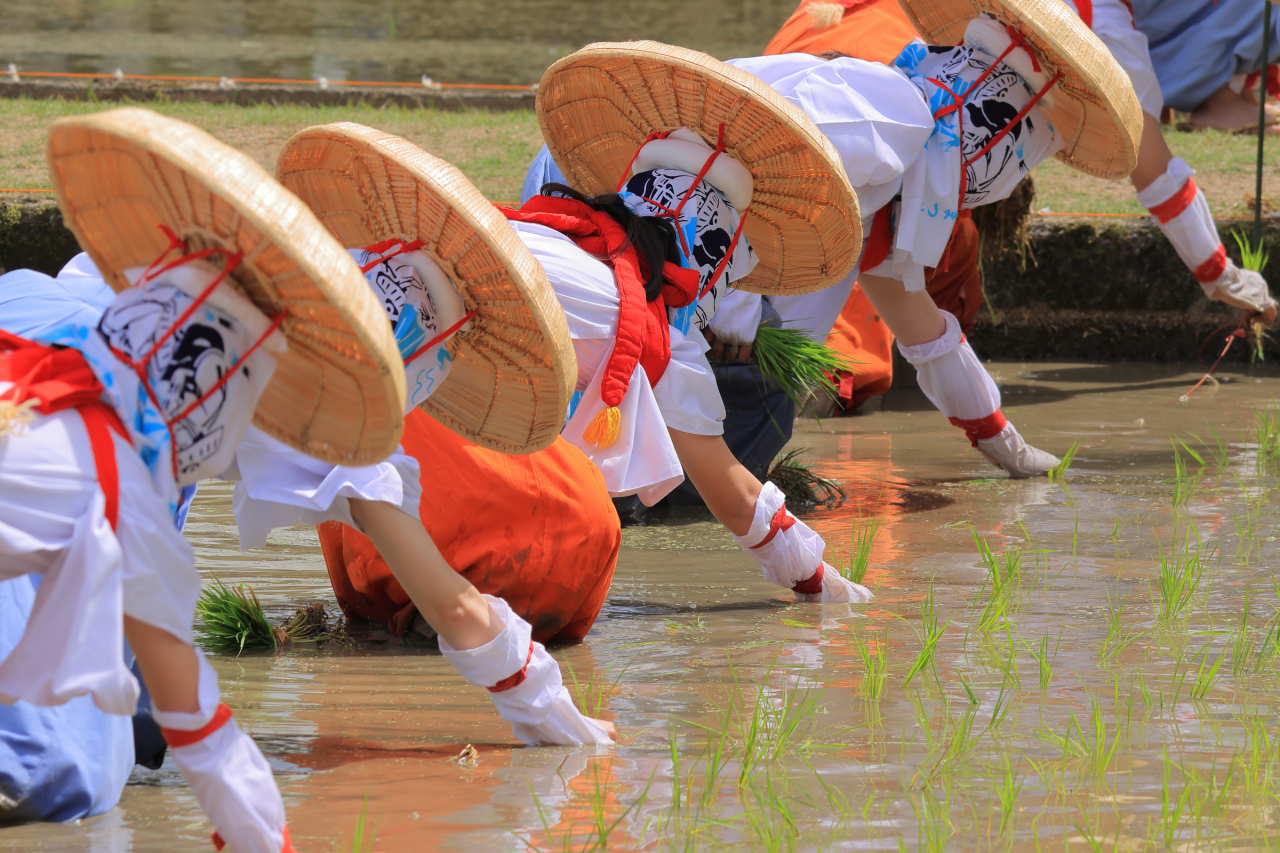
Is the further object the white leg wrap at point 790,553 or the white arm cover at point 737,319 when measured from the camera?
the white arm cover at point 737,319

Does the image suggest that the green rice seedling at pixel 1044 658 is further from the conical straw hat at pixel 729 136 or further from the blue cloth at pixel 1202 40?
the blue cloth at pixel 1202 40

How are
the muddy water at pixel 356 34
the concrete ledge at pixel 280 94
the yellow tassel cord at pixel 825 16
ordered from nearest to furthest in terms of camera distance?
the yellow tassel cord at pixel 825 16 < the concrete ledge at pixel 280 94 < the muddy water at pixel 356 34

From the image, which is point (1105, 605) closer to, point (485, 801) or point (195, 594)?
point (485, 801)

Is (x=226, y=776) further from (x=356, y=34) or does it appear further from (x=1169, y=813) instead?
(x=356, y=34)

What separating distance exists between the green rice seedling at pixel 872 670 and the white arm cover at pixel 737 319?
130 cm

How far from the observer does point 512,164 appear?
20.0ft

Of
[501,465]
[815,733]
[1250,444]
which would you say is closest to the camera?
[815,733]

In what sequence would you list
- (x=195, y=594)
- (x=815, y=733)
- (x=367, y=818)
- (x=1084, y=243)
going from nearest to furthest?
1. (x=195, y=594)
2. (x=367, y=818)
3. (x=815, y=733)
4. (x=1084, y=243)

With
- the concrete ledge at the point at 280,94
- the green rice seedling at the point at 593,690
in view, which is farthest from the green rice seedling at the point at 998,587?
the concrete ledge at the point at 280,94

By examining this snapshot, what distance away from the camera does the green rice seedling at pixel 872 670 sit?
238cm

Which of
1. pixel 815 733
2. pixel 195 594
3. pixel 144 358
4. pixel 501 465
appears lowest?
pixel 815 733

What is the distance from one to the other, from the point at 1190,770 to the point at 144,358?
149 centimetres

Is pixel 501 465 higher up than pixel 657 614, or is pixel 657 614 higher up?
pixel 501 465

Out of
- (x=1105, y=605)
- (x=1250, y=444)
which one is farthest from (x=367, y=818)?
(x=1250, y=444)
